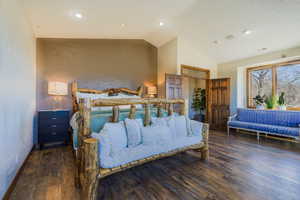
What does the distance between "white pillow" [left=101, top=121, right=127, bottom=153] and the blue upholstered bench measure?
3843 millimetres

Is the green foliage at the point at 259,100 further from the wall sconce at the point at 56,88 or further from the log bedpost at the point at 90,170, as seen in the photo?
the wall sconce at the point at 56,88

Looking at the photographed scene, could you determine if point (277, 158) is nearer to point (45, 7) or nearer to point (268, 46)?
point (268, 46)

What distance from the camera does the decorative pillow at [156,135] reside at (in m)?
2.00

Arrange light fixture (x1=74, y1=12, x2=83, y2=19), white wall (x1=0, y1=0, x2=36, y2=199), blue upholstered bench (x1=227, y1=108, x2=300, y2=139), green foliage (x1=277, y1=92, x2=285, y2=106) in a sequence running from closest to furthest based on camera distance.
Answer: white wall (x1=0, y1=0, x2=36, y2=199) < light fixture (x1=74, y1=12, x2=83, y2=19) < blue upholstered bench (x1=227, y1=108, x2=300, y2=139) < green foliage (x1=277, y1=92, x2=285, y2=106)

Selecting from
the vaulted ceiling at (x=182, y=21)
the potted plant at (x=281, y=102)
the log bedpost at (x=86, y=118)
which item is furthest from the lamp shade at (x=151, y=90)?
the potted plant at (x=281, y=102)

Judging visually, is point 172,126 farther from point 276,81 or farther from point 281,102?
point 276,81

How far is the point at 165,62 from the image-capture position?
481 cm

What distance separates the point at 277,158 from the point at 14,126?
4.45 meters

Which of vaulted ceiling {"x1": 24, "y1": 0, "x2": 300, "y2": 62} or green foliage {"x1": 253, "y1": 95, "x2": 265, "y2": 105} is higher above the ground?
vaulted ceiling {"x1": 24, "y1": 0, "x2": 300, "y2": 62}


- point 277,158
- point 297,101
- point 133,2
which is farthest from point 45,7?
point 297,101

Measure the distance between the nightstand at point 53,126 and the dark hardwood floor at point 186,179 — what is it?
0.43 meters

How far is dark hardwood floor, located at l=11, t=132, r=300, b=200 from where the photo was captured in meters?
1.59

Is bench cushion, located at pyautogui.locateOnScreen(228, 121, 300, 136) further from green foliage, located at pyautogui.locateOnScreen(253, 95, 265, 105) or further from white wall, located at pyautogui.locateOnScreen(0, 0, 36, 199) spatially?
white wall, located at pyautogui.locateOnScreen(0, 0, 36, 199)

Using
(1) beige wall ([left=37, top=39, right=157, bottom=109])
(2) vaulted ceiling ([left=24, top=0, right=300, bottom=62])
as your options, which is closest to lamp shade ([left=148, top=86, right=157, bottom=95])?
(1) beige wall ([left=37, top=39, right=157, bottom=109])
